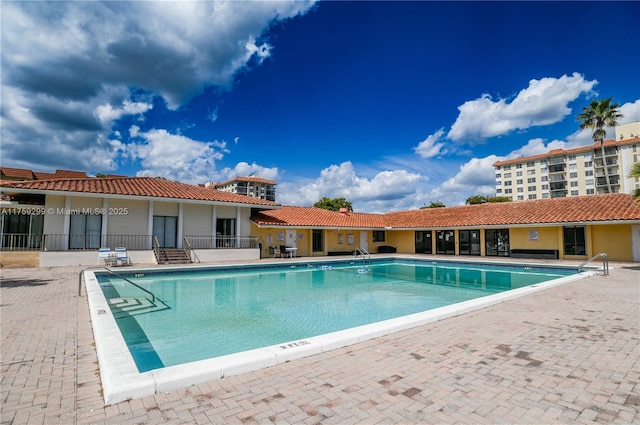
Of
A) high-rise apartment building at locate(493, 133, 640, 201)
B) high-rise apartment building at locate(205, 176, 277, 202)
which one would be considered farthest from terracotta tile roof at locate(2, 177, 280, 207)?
high-rise apartment building at locate(205, 176, 277, 202)

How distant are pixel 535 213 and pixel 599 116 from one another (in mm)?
22414

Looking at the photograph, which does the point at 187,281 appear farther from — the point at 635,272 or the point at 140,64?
the point at 635,272

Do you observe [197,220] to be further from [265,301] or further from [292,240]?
[265,301]

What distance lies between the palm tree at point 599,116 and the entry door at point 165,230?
41477 millimetres

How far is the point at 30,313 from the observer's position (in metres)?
6.46

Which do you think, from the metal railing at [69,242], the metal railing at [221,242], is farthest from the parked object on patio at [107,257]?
the metal railing at [221,242]

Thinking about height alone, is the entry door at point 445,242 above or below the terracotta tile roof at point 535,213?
below

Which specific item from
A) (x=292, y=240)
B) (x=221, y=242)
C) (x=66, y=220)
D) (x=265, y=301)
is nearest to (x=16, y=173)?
(x=66, y=220)

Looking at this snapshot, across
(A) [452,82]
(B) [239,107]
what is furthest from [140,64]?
(A) [452,82]

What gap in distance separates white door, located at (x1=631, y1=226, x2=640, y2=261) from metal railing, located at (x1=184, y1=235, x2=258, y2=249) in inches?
887

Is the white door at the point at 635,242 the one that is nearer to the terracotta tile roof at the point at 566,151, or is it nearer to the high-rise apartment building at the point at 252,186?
the terracotta tile roof at the point at 566,151

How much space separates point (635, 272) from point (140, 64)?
23.2m

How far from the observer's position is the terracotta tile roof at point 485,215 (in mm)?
19125

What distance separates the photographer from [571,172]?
258ft
